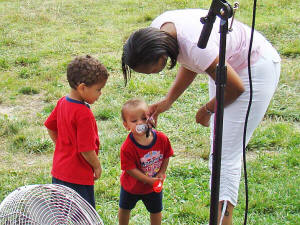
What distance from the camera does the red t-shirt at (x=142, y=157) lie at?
2869mm

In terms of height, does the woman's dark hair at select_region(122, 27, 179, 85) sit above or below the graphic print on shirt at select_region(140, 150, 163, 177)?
above

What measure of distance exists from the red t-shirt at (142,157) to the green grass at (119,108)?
1.79 ft

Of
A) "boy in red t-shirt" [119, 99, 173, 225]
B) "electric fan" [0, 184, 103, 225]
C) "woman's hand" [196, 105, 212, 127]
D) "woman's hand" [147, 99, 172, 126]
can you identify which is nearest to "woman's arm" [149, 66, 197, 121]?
"woman's hand" [147, 99, 172, 126]

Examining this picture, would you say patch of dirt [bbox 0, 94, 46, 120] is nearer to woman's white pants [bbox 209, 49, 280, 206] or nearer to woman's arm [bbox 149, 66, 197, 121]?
woman's arm [bbox 149, 66, 197, 121]

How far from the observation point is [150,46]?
2.38 m

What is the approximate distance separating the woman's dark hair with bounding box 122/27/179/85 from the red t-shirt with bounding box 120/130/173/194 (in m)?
0.58

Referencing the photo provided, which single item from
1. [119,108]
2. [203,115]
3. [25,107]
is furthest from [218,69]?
[25,107]

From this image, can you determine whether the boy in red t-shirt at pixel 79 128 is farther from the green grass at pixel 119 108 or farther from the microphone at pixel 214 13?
the microphone at pixel 214 13

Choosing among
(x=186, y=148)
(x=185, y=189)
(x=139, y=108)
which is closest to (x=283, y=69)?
(x=186, y=148)

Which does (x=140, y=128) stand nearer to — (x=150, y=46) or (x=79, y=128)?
(x=79, y=128)

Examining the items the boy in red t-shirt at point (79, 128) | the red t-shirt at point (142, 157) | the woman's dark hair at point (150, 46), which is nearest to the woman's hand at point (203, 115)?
the red t-shirt at point (142, 157)

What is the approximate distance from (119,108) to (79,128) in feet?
8.37

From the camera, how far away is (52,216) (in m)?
2.62

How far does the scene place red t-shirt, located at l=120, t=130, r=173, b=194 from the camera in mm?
2869
